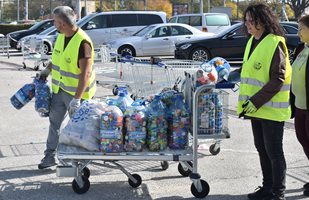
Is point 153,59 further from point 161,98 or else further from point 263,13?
point 263,13

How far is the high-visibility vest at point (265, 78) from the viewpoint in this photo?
477 cm

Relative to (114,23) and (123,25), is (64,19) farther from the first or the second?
(123,25)

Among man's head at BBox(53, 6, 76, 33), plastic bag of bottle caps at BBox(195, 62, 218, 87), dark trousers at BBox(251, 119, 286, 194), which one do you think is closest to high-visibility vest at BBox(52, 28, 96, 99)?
man's head at BBox(53, 6, 76, 33)

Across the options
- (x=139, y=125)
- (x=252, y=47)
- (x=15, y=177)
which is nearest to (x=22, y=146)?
(x=15, y=177)

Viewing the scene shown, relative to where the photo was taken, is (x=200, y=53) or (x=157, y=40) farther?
(x=157, y=40)

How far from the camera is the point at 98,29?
77.3 feet

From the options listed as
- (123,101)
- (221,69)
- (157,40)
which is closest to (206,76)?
(221,69)

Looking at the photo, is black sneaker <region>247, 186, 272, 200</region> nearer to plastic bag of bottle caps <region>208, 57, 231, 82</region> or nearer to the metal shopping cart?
the metal shopping cart

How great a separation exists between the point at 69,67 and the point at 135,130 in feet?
4.22

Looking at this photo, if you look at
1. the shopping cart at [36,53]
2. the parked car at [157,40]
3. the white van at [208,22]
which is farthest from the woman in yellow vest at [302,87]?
the white van at [208,22]

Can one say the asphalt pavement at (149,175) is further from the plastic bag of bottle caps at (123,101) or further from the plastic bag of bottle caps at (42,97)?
the plastic bag of bottle caps at (123,101)

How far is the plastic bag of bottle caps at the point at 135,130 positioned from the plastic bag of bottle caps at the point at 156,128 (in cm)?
6

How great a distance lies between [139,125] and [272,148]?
1300mm

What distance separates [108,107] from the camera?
529 cm
